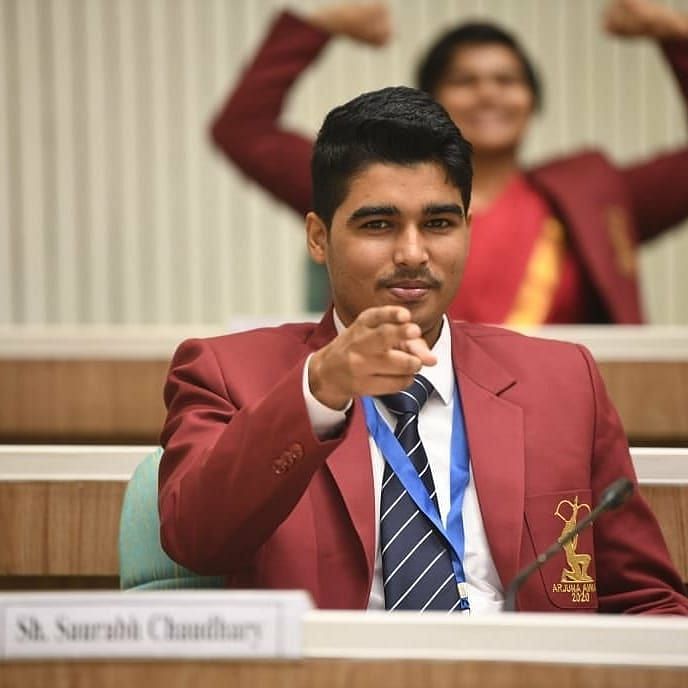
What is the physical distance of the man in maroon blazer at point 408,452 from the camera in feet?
5.31

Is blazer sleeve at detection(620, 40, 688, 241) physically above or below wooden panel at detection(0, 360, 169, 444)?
above

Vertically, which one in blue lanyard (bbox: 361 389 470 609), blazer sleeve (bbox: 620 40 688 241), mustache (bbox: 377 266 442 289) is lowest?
blue lanyard (bbox: 361 389 470 609)

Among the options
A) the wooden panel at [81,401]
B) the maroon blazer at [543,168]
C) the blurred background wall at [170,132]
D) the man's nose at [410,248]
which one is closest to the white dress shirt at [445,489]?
the man's nose at [410,248]

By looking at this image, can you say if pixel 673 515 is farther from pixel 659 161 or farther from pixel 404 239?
pixel 659 161

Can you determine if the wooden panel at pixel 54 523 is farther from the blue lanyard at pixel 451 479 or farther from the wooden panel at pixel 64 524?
the blue lanyard at pixel 451 479

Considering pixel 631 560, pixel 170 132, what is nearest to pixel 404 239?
pixel 631 560

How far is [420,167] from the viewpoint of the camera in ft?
5.64

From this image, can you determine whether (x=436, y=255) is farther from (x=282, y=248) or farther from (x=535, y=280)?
(x=282, y=248)

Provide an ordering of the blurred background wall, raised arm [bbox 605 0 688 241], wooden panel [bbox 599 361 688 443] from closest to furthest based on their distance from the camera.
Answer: wooden panel [bbox 599 361 688 443] → raised arm [bbox 605 0 688 241] → the blurred background wall

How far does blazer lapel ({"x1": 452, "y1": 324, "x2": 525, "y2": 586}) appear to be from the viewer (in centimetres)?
167

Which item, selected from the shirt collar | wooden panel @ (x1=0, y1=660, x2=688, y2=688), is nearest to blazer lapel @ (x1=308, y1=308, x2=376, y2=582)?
the shirt collar

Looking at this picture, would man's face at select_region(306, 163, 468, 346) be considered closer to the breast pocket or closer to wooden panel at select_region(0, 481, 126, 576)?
the breast pocket

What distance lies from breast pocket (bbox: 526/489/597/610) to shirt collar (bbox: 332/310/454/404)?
174mm

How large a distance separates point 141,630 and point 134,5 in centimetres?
448
